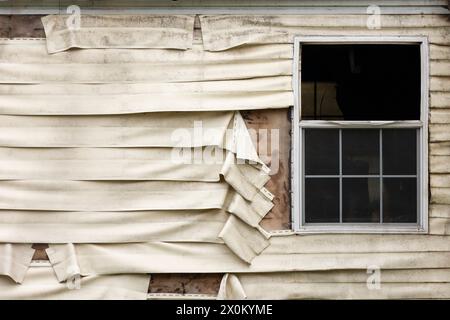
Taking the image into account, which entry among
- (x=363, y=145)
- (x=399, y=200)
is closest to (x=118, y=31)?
(x=363, y=145)

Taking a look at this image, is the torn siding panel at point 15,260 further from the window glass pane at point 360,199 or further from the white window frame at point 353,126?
the window glass pane at point 360,199

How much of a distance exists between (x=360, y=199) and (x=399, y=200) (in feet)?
1.01

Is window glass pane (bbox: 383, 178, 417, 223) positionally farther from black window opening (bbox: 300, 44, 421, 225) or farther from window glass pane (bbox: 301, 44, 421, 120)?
window glass pane (bbox: 301, 44, 421, 120)

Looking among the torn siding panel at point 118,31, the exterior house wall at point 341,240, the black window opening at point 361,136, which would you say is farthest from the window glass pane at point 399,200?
the torn siding panel at point 118,31

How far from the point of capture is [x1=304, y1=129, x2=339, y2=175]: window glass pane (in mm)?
4727

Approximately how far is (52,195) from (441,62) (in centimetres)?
313

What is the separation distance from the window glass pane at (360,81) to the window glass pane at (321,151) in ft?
0.41

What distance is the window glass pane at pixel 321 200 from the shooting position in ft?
15.5

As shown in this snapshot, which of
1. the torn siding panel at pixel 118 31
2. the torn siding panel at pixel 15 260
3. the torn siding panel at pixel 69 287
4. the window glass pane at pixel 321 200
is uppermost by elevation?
the torn siding panel at pixel 118 31

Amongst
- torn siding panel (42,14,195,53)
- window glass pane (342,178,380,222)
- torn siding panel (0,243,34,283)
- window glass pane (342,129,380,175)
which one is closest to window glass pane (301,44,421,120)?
window glass pane (342,129,380,175)

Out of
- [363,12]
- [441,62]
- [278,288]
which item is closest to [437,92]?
[441,62]

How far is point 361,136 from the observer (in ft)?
15.5

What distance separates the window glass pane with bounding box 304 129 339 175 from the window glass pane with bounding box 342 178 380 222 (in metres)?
0.16

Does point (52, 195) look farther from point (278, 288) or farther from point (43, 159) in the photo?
point (278, 288)
